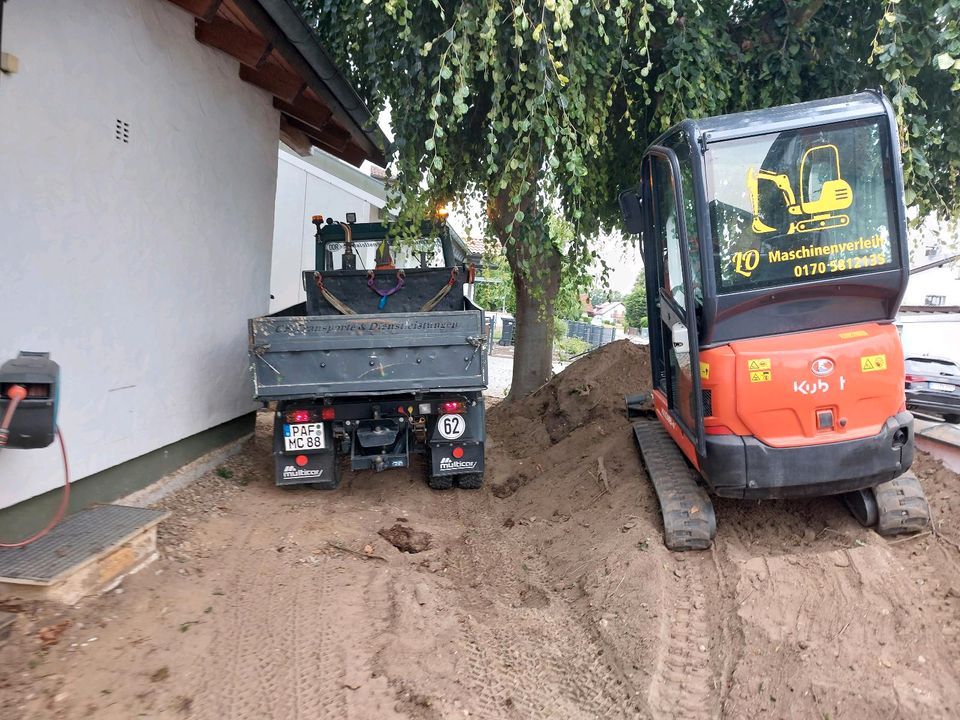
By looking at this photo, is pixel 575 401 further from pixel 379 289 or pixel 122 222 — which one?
pixel 122 222

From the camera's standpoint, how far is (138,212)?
453 cm

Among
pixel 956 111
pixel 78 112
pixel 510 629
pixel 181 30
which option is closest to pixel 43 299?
pixel 78 112

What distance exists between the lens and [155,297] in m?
4.82

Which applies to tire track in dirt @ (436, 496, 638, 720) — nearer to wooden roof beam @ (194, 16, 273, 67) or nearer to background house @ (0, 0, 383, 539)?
background house @ (0, 0, 383, 539)

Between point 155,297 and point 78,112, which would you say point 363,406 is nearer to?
point 155,297

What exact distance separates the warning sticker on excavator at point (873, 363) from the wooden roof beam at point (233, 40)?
527 centimetres

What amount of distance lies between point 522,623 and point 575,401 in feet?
13.3

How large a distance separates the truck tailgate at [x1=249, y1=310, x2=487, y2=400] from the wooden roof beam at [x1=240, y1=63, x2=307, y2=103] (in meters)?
2.80

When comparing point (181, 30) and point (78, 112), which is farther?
point (181, 30)

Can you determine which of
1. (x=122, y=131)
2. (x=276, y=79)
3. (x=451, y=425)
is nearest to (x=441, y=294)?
(x=451, y=425)

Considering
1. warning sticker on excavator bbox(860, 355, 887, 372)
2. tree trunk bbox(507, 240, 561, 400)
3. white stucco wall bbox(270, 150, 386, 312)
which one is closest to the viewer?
warning sticker on excavator bbox(860, 355, 887, 372)

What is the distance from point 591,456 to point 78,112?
457cm

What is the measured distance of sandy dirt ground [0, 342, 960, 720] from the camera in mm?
2553

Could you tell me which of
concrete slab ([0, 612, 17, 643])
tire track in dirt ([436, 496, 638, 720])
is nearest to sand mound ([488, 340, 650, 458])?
tire track in dirt ([436, 496, 638, 720])
